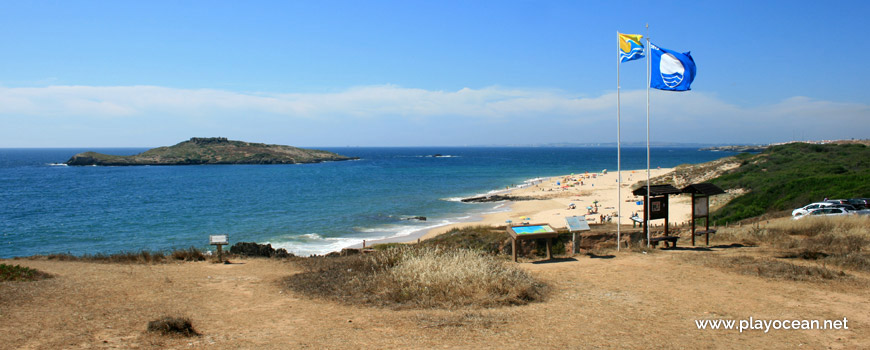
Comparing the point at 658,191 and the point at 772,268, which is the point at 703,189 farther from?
the point at 772,268

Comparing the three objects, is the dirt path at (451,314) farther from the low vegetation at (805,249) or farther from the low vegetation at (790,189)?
the low vegetation at (790,189)

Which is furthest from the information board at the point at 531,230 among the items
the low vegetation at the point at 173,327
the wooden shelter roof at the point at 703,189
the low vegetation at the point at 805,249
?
the low vegetation at the point at 173,327

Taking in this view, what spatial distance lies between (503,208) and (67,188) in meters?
52.9

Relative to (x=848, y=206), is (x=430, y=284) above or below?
above

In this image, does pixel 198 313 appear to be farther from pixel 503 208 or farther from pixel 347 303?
pixel 503 208

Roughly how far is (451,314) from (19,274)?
391 inches

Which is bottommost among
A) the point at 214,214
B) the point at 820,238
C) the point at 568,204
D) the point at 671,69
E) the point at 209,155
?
the point at 568,204

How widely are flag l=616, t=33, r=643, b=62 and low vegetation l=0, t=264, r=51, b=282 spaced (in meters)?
15.5

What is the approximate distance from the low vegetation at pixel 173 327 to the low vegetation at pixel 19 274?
593cm

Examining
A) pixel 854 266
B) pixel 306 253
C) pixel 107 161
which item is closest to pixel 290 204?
pixel 306 253

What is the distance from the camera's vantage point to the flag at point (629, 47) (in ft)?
44.4

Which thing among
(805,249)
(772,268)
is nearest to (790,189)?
(805,249)

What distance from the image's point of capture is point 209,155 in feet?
420

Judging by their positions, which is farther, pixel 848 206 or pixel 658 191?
pixel 848 206
